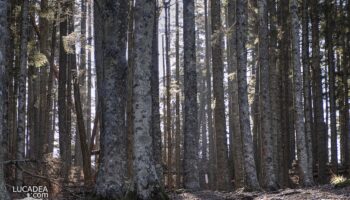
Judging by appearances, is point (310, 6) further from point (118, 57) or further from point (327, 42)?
point (118, 57)

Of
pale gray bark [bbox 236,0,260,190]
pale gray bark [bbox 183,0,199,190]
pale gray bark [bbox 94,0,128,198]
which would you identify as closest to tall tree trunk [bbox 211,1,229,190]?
pale gray bark [bbox 183,0,199,190]

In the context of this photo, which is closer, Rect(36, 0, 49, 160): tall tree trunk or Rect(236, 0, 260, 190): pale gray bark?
Rect(236, 0, 260, 190): pale gray bark

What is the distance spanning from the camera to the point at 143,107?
9.54m

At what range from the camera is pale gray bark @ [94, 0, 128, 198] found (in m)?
9.62

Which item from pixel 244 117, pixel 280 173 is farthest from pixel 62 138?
pixel 280 173

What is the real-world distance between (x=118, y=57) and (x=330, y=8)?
1467 cm

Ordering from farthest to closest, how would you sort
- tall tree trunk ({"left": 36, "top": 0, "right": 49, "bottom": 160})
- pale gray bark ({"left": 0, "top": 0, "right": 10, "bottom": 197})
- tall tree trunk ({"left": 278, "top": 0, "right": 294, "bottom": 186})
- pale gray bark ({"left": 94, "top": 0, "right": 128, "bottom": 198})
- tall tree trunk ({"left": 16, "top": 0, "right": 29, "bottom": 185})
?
tall tree trunk ({"left": 278, "top": 0, "right": 294, "bottom": 186}), tall tree trunk ({"left": 36, "top": 0, "right": 49, "bottom": 160}), tall tree trunk ({"left": 16, "top": 0, "right": 29, "bottom": 185}), pale gray bark ({"left": 94, "top": 0, "right": 128, "bottom": 198}), pale gray bark ({"left": 0, "top": 0, "right": 10, "bottom": 197})

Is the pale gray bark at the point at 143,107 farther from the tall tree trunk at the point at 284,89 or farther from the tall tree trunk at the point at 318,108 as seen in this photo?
the tall tree trunk at the point at 318,108

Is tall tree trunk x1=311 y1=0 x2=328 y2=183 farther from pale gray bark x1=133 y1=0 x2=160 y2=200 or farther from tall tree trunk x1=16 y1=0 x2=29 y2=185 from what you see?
tall tree trunk x1=16 y1=0 x2=29 y2=185

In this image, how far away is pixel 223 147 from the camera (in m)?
16.8

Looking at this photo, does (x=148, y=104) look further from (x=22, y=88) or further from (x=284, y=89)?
(x=284, y=89)


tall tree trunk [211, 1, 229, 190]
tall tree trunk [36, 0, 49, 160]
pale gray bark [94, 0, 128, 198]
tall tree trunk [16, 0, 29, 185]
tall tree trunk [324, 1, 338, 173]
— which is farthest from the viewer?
tall tree trunk [324, 1, 338, 173]

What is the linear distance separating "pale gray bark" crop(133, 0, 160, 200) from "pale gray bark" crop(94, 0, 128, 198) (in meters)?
0.53

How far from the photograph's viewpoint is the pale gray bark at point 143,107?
9242mm
